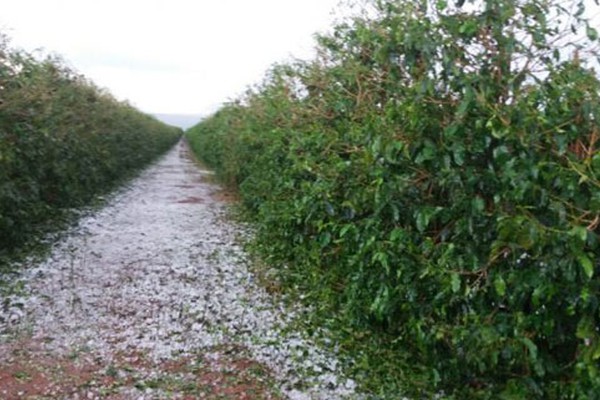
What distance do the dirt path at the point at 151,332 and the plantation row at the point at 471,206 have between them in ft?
2.00

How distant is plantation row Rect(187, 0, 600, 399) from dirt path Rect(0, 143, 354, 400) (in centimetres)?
61

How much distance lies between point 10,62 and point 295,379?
5.23 metres

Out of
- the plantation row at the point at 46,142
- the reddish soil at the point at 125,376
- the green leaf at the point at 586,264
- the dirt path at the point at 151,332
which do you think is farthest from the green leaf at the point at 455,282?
the plantation row at the point at 46,142

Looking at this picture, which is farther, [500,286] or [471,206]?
[471,206]

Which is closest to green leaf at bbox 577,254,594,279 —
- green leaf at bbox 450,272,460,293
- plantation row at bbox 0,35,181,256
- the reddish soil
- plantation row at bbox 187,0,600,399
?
plantation row at bbox 187,0,600,399

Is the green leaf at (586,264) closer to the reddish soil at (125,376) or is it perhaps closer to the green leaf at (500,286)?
the green leaf at (500,286)

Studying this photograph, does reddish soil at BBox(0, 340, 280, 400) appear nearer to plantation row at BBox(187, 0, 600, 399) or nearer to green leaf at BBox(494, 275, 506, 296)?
plantation row at BBox(187, 0, 600, 399)

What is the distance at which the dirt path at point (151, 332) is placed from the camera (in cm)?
363

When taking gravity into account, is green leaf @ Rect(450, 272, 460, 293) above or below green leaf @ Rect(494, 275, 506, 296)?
below

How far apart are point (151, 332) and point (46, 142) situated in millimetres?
4280

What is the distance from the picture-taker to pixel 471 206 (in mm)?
3133

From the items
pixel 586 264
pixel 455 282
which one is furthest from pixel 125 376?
pixel 586 264

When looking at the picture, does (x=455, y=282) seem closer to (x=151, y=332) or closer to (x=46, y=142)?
(x=151, y=332)

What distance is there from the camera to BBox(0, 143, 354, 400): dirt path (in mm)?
3631
